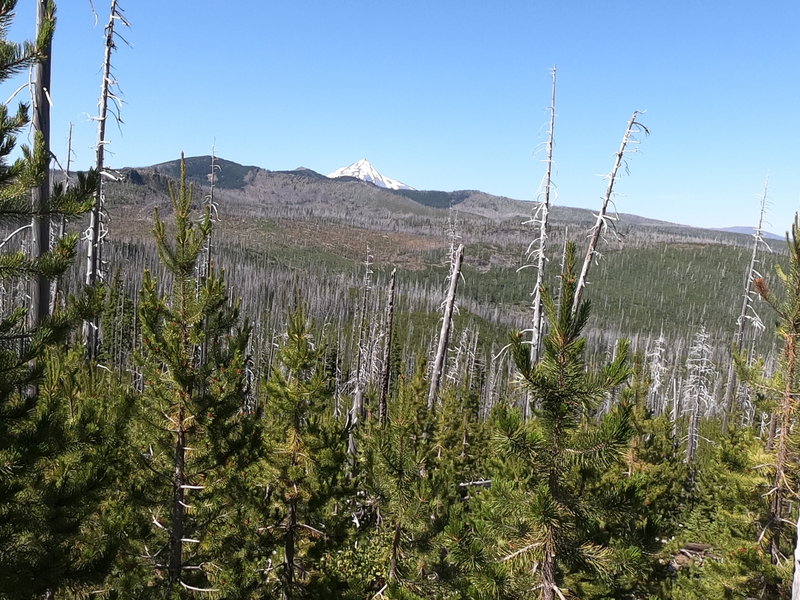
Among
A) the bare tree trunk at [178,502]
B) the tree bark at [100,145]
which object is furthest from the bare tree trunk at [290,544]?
the tree bark at [100,145]

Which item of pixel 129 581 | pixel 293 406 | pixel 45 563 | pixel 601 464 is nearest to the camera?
pixel 601 464

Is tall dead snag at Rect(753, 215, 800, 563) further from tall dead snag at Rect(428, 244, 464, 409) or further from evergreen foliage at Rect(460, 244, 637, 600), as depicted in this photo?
tall dead snag at Rect(428, 244, 464, 409)

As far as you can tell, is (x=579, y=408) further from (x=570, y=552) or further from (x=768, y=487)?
(x=768, y=487)

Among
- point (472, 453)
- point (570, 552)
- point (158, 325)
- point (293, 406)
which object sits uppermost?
point (158, 325)

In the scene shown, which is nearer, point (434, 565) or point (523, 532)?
point (523, 532)

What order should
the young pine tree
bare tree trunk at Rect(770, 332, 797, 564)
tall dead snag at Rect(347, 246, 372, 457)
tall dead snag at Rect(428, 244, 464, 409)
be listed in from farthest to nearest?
1. tall dead snag at Rect(347, 246, 372, 457)
2. tall dead snag at Rect(428, 244, 464, 409)
3. the young pine tree
4. bare tree trunk at Rect(770, 332, 797, 564)

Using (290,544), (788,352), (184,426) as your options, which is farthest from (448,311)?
(788,352)

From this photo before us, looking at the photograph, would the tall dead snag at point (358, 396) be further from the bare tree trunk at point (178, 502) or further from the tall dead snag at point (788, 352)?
the tall dead snag at point (788, 352)

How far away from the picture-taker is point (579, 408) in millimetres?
3877

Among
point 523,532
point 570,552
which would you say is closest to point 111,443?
point 523,532

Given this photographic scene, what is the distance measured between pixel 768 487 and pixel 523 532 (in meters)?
5.21

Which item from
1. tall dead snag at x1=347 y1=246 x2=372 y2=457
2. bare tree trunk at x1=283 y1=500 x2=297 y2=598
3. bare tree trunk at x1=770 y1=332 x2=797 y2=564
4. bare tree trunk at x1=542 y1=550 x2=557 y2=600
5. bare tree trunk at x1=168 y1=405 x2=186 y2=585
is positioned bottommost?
tall dead snag at x1=347 y1=246 x2=372 y2=457

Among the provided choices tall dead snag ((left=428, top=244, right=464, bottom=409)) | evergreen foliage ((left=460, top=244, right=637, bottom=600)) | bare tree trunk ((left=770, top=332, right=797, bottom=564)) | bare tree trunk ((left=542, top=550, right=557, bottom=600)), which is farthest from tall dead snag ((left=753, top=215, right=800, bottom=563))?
tall dead snag ((left=428, top=244, right=464, bottom=409))

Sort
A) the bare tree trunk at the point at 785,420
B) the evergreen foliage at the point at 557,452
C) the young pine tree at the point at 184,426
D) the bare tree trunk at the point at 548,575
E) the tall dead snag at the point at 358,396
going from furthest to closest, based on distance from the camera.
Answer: the tall dead snag at the point at 358,396, the young pine tree at the point at 184,426, the bare tree trunk at the point at 785,420, the bare tree trunk at the point at 548,575, the evergreen foliage at the point at 557,452
